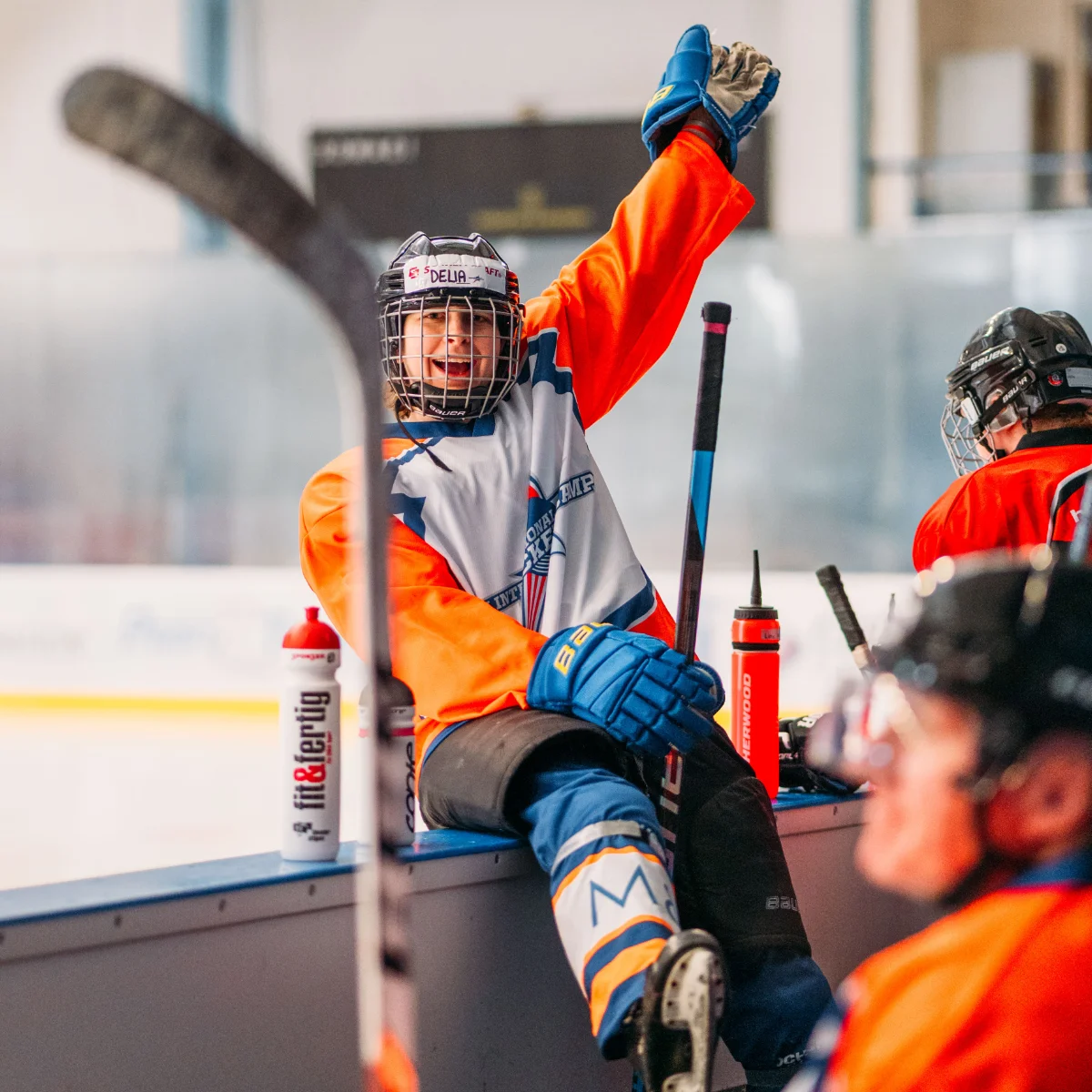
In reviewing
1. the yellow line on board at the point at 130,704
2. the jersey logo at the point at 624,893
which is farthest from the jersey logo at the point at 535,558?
the yellow line on board at the point at 130,704

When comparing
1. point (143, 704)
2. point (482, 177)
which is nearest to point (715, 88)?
point (143, 704)

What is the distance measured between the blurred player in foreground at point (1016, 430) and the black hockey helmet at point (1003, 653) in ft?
4.71

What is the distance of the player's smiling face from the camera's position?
2.01 meters

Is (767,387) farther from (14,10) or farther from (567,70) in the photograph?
(14,10)

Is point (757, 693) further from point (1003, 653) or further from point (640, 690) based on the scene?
point (1003, 653)

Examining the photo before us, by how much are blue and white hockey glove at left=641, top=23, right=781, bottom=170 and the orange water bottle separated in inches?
25.6

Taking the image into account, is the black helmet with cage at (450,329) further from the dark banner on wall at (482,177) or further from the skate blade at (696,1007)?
the dark banner on wall at (482,177)

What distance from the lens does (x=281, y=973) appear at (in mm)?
1622

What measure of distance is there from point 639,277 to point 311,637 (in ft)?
2.67

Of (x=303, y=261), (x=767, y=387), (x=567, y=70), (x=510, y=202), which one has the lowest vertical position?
(x=303, y=261)

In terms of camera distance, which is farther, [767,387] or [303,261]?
[767,387]

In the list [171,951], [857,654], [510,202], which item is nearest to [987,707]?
[171,951]

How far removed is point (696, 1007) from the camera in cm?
140

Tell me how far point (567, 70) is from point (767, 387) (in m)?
2.25
